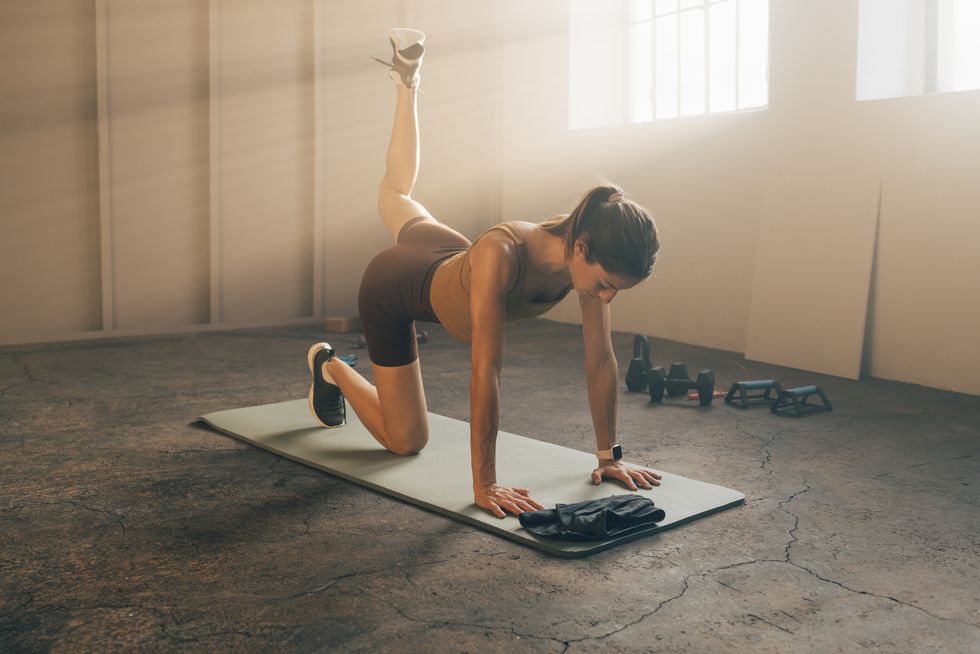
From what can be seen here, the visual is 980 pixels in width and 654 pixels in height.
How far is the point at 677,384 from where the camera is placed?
3.70m

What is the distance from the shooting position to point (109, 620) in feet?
5.44

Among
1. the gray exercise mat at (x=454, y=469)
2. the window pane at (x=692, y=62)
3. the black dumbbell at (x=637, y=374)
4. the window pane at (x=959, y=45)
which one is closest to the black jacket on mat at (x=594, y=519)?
the gray exercise mat at (x=454, y=469)

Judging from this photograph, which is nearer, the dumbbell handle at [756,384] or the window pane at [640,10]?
the dumbbell handle at [756,384]

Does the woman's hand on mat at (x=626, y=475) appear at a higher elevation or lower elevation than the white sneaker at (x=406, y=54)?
lower

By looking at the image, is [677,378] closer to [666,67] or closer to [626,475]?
[626,475]

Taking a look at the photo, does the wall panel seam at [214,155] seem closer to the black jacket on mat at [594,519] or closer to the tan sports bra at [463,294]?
the tan sports bra at [463,294]

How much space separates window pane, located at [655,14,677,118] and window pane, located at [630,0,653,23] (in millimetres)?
121

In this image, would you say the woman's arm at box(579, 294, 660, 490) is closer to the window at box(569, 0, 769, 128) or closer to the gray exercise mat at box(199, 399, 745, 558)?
the gray exercise mat at box(199, 399, 745, 558)

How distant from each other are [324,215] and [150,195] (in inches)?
45.0

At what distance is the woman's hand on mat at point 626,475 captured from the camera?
2.45 m

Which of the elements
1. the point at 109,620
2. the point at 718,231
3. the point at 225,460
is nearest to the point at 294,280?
the point at 718,231

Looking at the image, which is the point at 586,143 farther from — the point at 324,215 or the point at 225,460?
the point at 225,460

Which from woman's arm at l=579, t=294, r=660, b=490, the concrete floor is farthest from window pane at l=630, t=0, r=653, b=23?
woman's arm at l=579, t=294, r=660, b=490

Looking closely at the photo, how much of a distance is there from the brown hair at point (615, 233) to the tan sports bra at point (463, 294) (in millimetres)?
164
